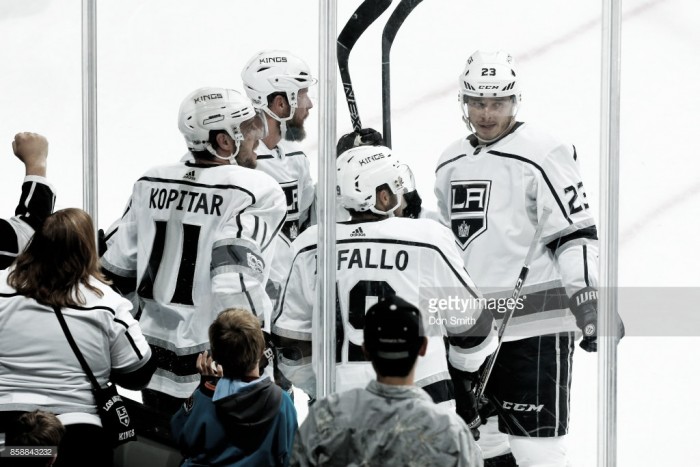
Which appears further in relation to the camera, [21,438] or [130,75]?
[130,75]

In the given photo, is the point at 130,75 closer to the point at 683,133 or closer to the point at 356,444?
the point at 683,133

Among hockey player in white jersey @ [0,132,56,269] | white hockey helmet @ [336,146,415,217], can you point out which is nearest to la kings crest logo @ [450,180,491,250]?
white hockey helmet @ [336,146,415,217]

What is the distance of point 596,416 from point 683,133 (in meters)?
0.86

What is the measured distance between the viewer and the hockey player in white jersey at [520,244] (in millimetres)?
3385

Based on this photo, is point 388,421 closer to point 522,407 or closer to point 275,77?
point 522,407

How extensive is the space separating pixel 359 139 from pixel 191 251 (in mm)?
634

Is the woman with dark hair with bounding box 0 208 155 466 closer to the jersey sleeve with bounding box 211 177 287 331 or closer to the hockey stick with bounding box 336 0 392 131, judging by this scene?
the jersey sleeve with bounding box 211 177 287 331

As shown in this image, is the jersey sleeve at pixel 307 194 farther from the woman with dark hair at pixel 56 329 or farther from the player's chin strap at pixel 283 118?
the woman with dark hair at pixel 56 329

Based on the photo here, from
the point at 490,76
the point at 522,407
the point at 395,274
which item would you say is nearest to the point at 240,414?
the point at 395,274

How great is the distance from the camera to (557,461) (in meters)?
3.40

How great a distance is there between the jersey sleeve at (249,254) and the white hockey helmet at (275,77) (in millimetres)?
272

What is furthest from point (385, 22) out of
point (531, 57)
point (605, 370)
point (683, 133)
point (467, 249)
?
point (605, 370)

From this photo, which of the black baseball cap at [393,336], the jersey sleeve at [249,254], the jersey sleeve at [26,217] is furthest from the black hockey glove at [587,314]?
the jersey sleeve at [26,217]

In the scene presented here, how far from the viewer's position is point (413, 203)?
3.45m
